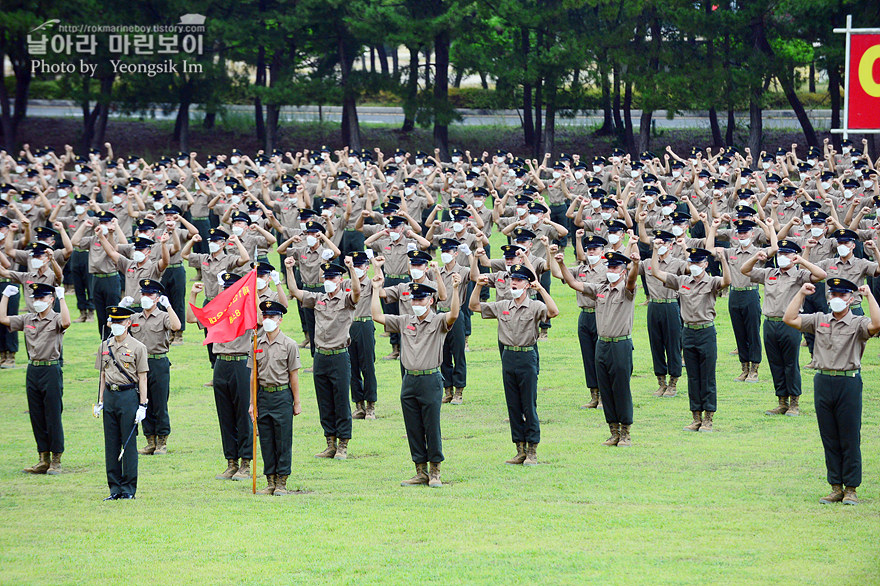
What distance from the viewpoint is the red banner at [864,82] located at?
13.3 metres

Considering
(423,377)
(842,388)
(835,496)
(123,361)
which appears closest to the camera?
(842,388)

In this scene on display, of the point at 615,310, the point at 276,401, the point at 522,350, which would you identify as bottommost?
the point at 276,401

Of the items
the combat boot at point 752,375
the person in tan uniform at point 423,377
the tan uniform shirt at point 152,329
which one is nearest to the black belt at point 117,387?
the tan uniform shirt at point 152,329

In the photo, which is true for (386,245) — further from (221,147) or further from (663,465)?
(221,147)

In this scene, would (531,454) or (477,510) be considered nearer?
(477,510)

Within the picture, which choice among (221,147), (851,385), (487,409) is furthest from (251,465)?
(221,147)

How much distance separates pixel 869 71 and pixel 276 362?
752 centimetres

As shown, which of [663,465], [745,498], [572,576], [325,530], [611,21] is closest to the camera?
[572,576]

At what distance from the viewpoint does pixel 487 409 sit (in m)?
16.8

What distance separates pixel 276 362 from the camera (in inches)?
486

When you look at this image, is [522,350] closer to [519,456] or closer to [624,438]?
[519,456]

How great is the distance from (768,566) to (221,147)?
42.2 meters

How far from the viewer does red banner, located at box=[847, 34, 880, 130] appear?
1334 cm

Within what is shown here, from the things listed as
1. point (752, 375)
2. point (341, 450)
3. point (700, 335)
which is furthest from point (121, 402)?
point (752, 375)
